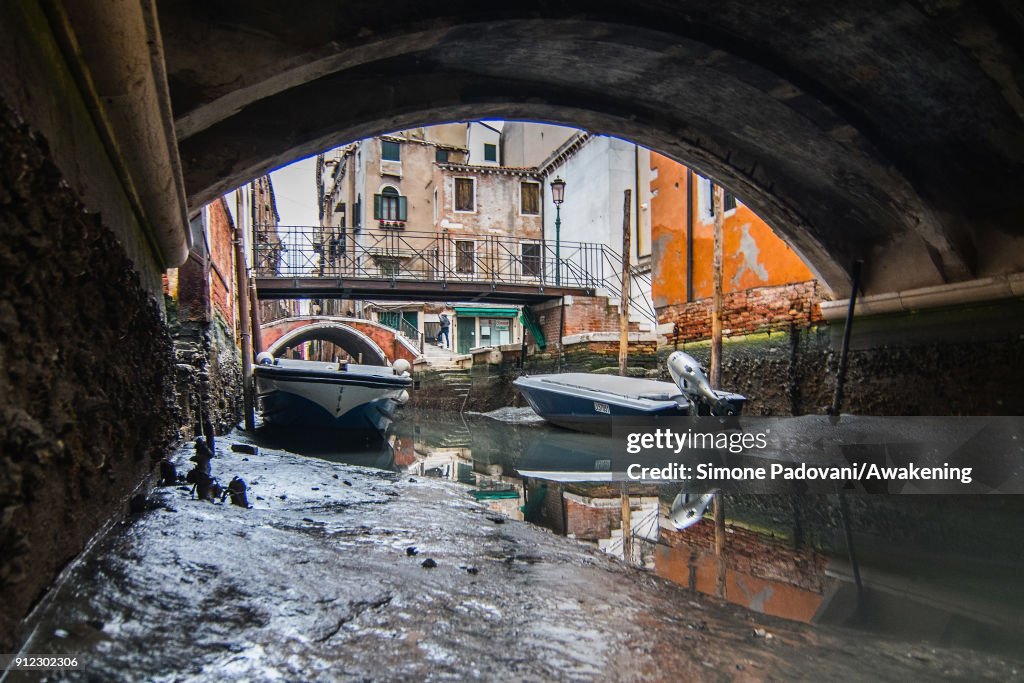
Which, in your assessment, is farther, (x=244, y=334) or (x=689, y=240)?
(x=689, y=240)

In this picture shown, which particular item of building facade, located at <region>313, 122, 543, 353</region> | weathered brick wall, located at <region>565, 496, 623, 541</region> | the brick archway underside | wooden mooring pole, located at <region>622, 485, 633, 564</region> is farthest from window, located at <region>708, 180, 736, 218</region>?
building facade, located at <region>313, 122, 543, 353</region>

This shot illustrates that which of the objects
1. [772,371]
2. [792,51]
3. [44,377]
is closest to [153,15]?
[44,377]

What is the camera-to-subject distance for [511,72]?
4887 mm

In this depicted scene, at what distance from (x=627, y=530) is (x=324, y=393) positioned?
21.0 ft

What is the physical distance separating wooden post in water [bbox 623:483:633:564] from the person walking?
2264 cm

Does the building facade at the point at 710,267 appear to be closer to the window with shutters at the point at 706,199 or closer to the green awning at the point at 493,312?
the window with shutters at the point at 706,199

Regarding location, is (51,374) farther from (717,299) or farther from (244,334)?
(244,334)

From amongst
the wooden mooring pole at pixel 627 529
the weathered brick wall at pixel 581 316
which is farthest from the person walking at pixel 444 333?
the wooden mooring pole at pixel 627 529

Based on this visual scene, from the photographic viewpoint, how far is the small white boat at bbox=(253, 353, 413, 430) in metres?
9.66

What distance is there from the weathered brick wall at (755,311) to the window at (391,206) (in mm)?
20461

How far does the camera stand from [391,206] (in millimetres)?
30250

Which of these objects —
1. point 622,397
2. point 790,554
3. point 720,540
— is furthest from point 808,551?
point 622,397

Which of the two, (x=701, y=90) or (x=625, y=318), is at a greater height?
(x=701, y=90)

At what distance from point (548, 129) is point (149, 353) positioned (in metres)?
28.6
